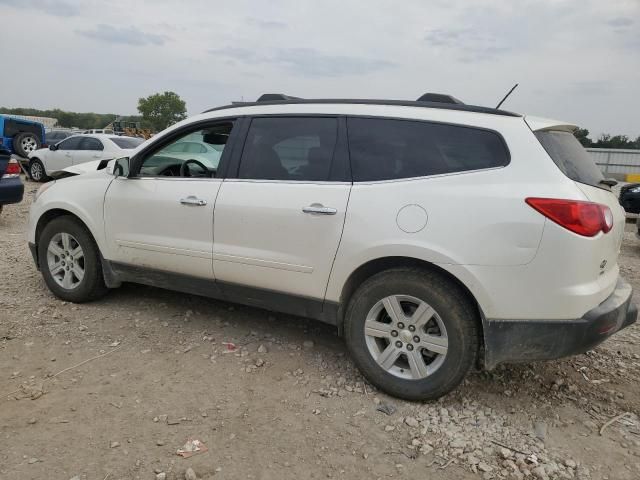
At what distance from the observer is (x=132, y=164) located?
3.98 meters

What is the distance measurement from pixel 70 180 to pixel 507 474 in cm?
401

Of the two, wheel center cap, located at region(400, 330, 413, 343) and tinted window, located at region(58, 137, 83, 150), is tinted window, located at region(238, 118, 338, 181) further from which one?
tinted window, located at region(58, 137, 83, 150)

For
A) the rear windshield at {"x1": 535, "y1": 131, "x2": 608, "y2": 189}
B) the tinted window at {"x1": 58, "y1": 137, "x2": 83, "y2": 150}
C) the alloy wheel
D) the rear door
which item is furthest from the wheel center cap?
the tinted window at {"x1": 58, "y1": 137, "x2": 83, "y2": 150}

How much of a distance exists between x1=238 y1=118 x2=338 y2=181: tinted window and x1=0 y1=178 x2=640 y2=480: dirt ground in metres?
1.29

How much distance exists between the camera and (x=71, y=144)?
13.7m

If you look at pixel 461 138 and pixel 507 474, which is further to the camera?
pixel 461 138

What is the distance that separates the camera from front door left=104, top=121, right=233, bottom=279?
3.62m

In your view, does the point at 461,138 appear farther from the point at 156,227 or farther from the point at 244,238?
the point at 156,227

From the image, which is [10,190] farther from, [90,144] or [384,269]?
[384,269]

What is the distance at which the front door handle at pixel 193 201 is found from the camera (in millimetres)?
3564

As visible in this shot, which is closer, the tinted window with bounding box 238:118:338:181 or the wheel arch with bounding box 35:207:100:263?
the tinted window with bounding box 238:118:338:181

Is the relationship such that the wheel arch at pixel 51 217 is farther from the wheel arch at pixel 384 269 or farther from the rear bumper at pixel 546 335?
the rear bumper at pixel 546 335

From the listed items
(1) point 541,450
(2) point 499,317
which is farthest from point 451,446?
(2) point 499,317

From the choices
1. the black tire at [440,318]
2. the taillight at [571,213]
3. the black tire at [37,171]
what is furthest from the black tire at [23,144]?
the taillight at [571,213]
